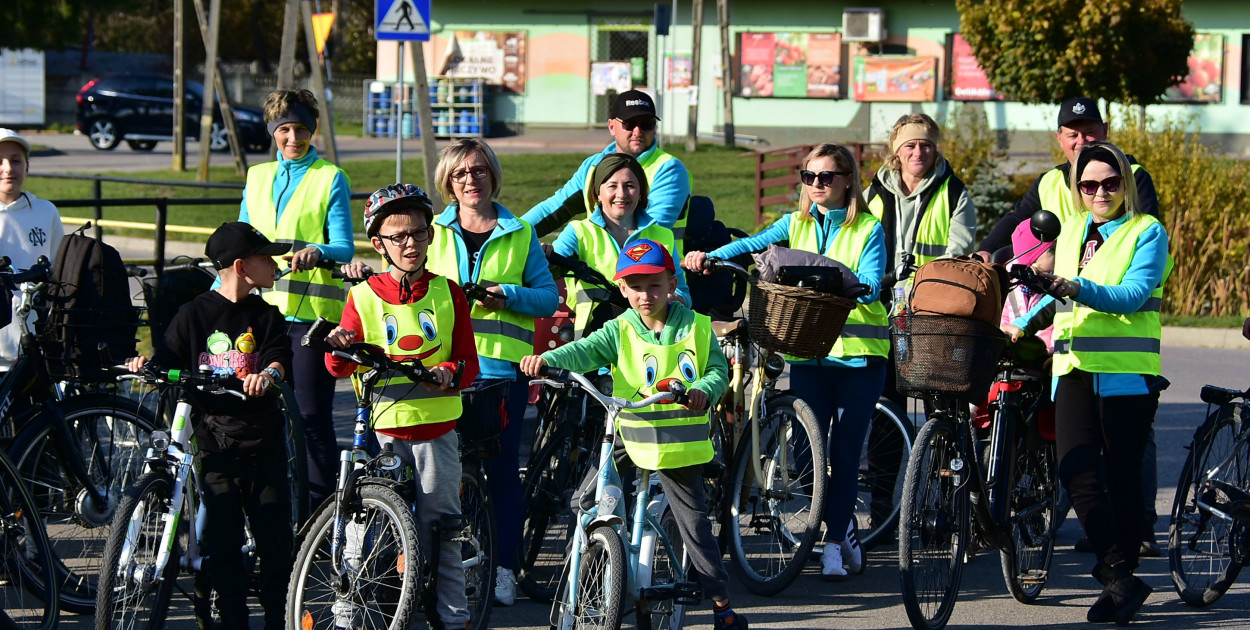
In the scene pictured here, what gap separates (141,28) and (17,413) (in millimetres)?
51489

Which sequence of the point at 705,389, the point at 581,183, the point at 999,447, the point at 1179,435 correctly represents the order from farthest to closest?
the point at 1179,435 < the point at 581,183 < the point at 999,447 < the point at 705,389

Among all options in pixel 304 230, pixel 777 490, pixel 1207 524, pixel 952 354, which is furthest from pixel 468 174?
pixel 1207 524

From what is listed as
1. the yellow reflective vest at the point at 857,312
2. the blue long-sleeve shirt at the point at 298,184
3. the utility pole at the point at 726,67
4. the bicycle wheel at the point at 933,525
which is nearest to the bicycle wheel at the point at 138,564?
the blue long-sleeve shirt at the point at 298,184

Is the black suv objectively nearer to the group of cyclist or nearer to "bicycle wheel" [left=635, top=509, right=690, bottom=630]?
the group of cyclist

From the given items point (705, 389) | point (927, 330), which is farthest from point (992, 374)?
point (705, 389)

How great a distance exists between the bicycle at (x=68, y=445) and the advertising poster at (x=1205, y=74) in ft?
109

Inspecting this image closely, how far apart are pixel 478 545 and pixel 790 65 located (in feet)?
109

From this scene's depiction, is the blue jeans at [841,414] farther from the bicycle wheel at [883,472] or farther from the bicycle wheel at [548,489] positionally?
the bicycle wheel at [548,489]

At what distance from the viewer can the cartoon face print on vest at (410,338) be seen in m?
5.36

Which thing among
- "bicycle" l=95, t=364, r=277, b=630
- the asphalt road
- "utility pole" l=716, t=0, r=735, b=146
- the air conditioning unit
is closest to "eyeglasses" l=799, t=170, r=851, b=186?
the asphalt road

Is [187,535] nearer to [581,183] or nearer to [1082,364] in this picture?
[581,183]

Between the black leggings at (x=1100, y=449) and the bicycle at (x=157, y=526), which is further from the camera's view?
the black leggings at (x=1100, y=449)

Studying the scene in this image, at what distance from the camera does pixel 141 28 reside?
178ft

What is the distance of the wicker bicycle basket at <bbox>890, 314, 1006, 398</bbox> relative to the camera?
5879mm
